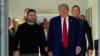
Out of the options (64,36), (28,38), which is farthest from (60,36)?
(28,38)

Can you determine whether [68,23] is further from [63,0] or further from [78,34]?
[63,0]

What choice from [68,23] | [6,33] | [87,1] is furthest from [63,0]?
[6,33]

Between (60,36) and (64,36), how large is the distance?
73 mm

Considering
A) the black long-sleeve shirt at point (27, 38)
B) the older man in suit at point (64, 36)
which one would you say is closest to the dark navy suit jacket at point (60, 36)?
the older man in suit at point (64, 36)

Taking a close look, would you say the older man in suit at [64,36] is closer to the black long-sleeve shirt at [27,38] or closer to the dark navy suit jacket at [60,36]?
the dark navy suit jacket at [60,36]

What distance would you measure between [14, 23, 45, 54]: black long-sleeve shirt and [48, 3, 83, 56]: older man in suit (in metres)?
0.31

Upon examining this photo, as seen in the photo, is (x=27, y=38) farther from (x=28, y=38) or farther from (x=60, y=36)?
(x=60, y=36)

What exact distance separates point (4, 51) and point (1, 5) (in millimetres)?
756

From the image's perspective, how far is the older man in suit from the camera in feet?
18.0

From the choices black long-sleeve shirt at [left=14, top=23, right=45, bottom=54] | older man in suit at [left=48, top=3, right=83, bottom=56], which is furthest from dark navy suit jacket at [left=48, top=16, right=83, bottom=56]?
black long-sleeve shirt at [left=14, top=23, right=45, bottom=54]

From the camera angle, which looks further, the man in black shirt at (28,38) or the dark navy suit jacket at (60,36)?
the man in black shirt at (28,38)

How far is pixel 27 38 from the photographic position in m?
5.71

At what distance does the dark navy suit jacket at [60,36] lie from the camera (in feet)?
18.0

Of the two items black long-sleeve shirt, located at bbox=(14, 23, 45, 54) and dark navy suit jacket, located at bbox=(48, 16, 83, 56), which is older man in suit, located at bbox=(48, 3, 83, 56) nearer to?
dark navy suit jacket, located at bbox=(48, 16, 83, 56)
